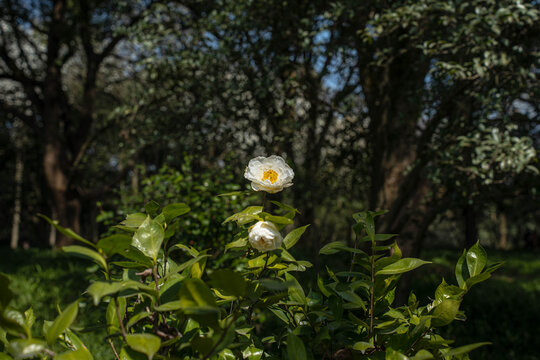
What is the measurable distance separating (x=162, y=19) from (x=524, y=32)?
3.74 m

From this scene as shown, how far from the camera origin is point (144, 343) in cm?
80

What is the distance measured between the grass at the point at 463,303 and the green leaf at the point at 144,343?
2865mm

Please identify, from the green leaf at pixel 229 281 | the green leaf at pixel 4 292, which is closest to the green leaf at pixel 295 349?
the green leaf at pixel 229 281

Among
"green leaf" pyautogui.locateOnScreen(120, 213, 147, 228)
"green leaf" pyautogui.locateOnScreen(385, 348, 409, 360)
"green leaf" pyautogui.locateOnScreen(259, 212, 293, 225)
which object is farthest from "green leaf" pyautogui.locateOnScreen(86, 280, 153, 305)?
"green leaf" pyautogui.locateOnScreen(385, 348, 409, 360)

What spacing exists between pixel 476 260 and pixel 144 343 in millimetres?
827

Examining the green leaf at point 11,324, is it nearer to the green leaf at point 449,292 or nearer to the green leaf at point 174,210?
the green leaf at point 174,210

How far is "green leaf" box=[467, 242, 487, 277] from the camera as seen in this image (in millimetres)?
1049

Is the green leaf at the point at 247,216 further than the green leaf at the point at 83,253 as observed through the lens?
Yes

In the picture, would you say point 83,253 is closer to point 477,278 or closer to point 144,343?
point 144,343

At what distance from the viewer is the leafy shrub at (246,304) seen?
0.83 m

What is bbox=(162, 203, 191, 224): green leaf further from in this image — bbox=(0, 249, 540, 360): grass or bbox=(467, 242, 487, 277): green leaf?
bbox=(0, 249, 540, 360): grass

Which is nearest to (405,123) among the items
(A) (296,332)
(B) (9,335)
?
(A) (296,332)

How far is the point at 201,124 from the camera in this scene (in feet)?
13.8

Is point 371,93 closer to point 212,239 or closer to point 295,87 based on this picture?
point 295,87
